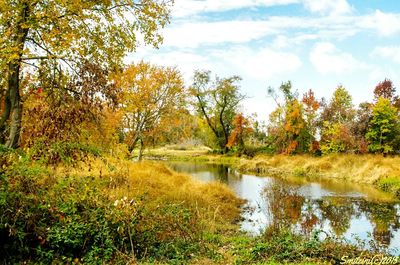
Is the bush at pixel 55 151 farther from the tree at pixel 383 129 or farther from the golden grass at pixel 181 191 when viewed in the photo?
the tree at pixel 383 129

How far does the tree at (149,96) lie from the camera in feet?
82.6

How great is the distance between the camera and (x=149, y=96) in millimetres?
25391

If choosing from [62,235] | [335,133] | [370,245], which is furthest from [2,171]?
[335,133]

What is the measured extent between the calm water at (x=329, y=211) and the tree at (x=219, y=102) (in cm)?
3149

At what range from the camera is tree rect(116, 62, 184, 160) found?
2519 cm

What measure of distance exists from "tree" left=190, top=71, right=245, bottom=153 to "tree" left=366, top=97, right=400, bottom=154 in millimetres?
20907

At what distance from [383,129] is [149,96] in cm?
2394

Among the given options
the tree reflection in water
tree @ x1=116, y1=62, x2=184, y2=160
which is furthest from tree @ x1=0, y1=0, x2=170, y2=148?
tree @ x1=116, y1=62, x2=184, y2=160

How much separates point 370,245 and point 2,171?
31.6 ft

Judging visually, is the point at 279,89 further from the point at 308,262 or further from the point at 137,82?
the point at 308,262

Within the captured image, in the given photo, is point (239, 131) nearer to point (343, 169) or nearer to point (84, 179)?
point (343, 169)

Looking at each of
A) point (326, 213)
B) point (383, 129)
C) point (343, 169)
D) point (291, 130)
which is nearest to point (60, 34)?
point (326, 213)

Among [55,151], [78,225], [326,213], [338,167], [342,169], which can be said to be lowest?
[326,213]

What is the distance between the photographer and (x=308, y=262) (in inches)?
330
